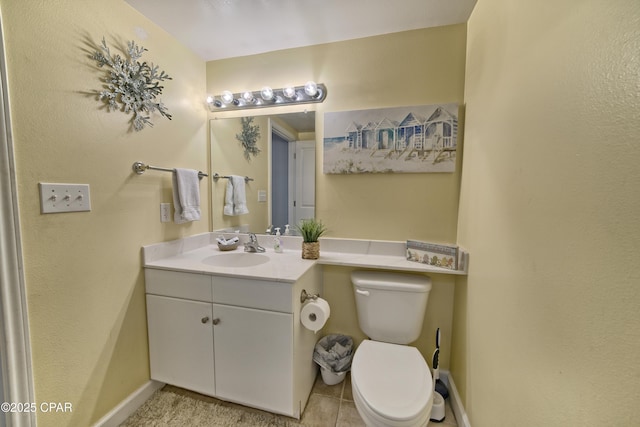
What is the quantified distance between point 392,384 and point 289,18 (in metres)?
2.00

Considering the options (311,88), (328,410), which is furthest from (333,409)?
(311,88)

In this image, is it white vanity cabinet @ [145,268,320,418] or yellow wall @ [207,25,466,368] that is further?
yellow wall @ [207,25,466,368]

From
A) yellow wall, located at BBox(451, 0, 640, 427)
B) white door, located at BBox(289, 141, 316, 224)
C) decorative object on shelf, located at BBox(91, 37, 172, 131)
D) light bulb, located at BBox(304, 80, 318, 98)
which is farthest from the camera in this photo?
white door, located at BBox(289, 141, 316, 224)

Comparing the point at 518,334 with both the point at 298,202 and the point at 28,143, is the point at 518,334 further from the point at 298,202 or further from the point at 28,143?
the point at 28,143

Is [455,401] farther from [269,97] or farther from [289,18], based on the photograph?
[289,18]

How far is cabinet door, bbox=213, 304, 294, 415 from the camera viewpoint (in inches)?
47.9

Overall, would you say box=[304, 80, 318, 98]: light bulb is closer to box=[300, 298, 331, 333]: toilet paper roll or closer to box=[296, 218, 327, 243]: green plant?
box=[296, 218, 327, 243]: green plant

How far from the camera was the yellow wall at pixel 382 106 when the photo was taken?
4.82 feet

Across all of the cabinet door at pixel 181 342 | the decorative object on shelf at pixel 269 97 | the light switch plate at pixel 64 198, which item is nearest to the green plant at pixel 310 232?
the cabinet door at pixel 181 342

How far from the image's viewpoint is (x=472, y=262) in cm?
125

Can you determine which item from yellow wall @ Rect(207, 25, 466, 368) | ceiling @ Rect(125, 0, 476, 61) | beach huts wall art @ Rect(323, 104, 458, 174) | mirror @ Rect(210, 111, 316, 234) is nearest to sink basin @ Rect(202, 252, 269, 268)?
mirror @ Rect(210, 111, 316, 234)

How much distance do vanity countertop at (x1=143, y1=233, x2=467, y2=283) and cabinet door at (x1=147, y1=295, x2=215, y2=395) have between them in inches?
8.6

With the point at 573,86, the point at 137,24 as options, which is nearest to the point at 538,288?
the point at 573,86

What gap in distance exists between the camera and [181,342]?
139 cm
